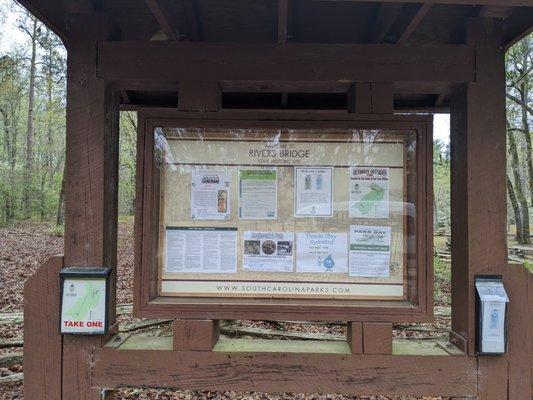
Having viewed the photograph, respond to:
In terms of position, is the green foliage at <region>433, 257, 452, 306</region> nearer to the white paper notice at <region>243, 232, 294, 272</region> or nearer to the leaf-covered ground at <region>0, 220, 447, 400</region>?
the leaf-covered ground at <region>0, 220, 447, 400</region>

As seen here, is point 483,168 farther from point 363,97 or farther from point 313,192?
point 313,192

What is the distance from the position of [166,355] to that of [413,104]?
2.52 m

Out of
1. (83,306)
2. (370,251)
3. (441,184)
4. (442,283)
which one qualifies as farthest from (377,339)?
(441,184)

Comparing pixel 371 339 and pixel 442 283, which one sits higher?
pixel 371 339

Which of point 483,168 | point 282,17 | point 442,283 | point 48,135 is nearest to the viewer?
point 282,17

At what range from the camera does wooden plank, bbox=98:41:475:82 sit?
220cm

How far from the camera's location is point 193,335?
2203mm

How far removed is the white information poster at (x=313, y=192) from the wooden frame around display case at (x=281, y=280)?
253mm

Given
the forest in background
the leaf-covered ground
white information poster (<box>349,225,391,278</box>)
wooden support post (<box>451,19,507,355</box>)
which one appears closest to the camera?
wooden support post (<box>451,19,507,355</box>)

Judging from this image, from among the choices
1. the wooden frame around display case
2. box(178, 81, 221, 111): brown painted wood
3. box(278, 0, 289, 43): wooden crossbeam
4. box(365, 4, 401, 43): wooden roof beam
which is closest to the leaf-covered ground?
the wooden frame around display case

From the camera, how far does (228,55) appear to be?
2199 millimetres

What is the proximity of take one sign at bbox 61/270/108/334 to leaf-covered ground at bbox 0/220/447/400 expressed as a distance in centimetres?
200

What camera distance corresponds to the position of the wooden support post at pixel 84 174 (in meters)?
2.17

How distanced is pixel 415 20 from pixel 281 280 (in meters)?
1.54
